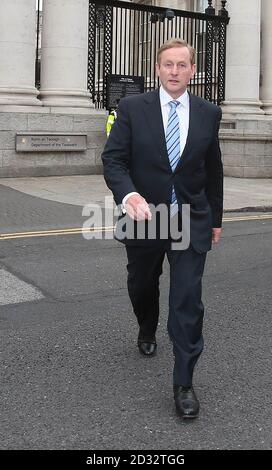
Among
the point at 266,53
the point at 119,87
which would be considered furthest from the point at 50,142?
the point at 266,53

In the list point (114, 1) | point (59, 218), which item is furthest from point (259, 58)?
point (59, 218)

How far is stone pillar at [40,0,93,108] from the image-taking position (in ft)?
55.5

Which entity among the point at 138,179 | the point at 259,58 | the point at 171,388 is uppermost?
the point at 259,58

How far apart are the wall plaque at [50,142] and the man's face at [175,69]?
12726mm

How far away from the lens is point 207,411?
3.65 metres

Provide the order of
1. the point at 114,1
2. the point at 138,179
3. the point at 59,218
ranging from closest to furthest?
the point at 138,179 → the point at 59,218 → the point at 114,1

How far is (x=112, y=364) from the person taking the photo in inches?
173

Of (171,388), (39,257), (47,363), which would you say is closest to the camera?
(171,388)

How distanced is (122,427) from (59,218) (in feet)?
24.6

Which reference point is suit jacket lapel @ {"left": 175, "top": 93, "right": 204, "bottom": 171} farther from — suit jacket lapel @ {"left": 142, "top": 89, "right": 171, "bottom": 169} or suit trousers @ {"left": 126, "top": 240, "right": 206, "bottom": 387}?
suit trousers @ {"left": 126, "top": 240, "right": 206, "bottom": 387}

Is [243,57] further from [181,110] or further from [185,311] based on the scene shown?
[185,311]

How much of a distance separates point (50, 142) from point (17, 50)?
96.7 inches

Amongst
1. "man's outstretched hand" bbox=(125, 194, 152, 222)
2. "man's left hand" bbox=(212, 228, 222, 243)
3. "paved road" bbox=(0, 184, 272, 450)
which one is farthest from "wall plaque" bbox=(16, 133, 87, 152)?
"man's outstretched hand" bbox=(125, 194, 152, 222)
